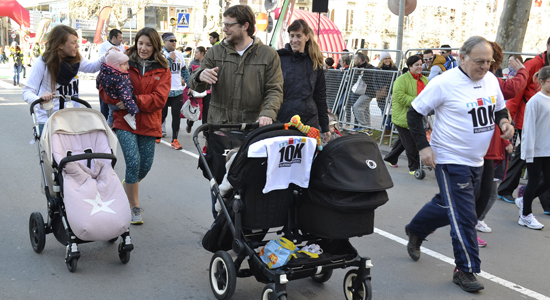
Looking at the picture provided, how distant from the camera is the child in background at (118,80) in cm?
504

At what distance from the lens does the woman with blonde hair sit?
5105 mm

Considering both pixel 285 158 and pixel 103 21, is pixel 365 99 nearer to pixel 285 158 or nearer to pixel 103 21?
pixel 285 158

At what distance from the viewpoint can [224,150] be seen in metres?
4.19

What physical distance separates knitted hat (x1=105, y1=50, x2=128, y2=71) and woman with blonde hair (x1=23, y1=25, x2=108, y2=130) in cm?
24

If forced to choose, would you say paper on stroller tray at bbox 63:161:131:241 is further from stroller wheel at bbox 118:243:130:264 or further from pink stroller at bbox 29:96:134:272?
stroller wheel at bbox 118:243:130:264

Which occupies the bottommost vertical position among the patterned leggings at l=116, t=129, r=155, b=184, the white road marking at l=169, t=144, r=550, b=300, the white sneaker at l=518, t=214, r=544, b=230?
the white sneaker at l=518, t=214, r=544, b=230

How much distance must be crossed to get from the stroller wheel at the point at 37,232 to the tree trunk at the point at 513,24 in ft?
32.0

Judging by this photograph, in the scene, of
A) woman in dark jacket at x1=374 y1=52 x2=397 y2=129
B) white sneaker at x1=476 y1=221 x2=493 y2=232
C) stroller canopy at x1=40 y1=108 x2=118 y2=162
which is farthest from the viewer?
woman in dark jacket at x1=374 y1=52 x2=397 y2=129

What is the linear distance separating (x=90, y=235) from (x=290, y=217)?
156cm

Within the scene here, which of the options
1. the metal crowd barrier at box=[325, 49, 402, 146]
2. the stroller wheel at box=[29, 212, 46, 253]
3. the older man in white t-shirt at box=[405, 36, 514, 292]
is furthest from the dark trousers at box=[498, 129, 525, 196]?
the stroller wheel at box=[29, 212, 46, 253]

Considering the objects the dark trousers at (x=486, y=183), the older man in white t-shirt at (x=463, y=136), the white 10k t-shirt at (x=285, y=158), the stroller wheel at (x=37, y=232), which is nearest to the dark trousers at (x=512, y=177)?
the dark trousers at (x=486, y=183)

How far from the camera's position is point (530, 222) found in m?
6.33

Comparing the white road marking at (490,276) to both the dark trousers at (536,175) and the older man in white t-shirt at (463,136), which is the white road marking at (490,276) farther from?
the dark trousers at (536,175)

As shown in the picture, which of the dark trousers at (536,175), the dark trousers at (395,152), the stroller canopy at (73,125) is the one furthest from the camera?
the dark trousers at (395,152)
